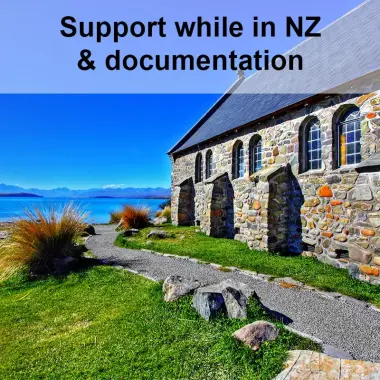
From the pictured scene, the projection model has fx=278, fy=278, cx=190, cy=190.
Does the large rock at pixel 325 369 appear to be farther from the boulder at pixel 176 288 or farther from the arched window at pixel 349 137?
the arched window at pixel 349 137

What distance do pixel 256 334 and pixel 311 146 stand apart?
630 centimetres

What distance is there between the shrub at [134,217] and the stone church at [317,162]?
3.56 meters

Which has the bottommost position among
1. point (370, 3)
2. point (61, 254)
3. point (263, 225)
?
A: point (61, 254)

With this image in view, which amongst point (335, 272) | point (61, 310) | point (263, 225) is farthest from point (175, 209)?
point (61, 310)

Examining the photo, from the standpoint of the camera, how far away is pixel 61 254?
7.07 metres

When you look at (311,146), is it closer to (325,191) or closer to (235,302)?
(325,191)

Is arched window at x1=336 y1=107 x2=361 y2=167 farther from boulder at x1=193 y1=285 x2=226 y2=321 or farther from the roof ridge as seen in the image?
the roof ridge

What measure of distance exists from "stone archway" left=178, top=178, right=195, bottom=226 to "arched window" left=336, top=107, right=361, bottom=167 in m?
9.07

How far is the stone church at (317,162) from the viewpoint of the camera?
5754mm

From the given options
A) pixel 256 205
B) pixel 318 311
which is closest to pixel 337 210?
pixel 256 205

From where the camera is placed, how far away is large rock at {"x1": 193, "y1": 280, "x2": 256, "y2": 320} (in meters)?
3.69

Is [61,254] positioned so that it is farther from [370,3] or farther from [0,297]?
[370,3]

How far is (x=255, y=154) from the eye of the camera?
33.9 feet

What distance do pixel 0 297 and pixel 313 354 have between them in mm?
5572
